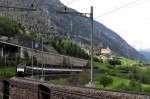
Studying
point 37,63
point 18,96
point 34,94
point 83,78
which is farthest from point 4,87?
point 37,63

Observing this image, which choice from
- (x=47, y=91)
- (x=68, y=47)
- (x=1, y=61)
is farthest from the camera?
(x=68, y=47)

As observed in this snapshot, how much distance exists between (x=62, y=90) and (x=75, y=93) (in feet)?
3.60

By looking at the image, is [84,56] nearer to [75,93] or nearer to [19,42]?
[19,42]

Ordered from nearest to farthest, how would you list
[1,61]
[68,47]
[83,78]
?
[83,78] → [1,61] → [68,47]

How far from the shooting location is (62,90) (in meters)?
14.6

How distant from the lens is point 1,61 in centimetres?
8994

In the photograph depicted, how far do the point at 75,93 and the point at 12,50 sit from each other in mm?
93945

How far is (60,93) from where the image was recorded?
582 inches

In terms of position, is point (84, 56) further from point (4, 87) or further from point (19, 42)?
point (4, 87)

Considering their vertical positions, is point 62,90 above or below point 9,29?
below

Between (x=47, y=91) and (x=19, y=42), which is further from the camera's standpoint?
(x=19, y=42)

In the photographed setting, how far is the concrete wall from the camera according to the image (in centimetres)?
1187

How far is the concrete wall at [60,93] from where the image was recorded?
38.9 ft

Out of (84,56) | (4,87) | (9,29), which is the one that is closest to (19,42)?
(9,29)
